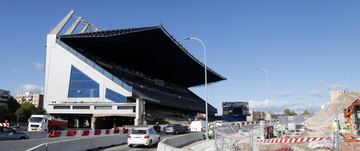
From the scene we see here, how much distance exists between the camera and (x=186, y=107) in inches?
5300

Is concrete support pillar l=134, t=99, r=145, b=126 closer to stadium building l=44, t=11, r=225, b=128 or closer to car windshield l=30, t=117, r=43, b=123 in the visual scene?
stadium building l=44, t=11, r=225, b=128

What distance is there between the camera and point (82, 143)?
2522 centimetres

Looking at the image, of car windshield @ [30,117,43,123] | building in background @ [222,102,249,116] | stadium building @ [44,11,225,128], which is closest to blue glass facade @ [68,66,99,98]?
stadium building @ [44,11,225,128]

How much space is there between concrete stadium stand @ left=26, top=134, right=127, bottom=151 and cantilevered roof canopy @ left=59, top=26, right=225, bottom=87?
6402 centimetres

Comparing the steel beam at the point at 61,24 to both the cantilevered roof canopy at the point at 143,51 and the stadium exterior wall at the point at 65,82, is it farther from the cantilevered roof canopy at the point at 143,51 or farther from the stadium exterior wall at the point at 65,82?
the cantilevered roof canopy at the point at 143,51

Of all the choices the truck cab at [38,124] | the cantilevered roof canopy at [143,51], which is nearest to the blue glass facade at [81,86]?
the cantilevered roof canopy at [143,51]

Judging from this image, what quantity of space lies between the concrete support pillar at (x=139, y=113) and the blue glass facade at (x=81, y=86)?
1064 cm

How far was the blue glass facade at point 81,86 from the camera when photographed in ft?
324

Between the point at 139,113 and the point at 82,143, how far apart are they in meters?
69.4

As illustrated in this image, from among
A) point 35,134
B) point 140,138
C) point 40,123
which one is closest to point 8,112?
point 40,123

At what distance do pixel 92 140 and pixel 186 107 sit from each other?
Result: 107983 mm

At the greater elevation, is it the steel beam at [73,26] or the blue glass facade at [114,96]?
the steel beam at [73,26]

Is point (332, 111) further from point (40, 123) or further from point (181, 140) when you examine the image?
point (40, 123)

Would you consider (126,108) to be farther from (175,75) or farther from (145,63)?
(175,75)
